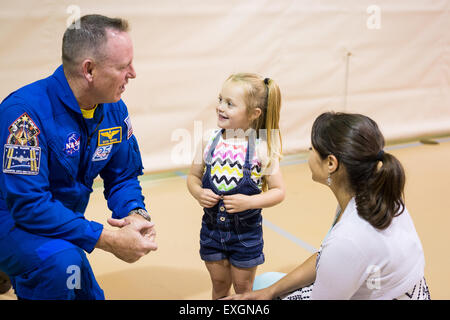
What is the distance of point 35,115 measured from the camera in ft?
6.12

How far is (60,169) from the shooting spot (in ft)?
6.49

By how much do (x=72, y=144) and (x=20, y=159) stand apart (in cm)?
23

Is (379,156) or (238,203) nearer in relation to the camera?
(379,156)

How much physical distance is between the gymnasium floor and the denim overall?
48cm

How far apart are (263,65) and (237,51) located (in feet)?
1.01

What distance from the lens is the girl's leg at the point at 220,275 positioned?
2363 millimetres

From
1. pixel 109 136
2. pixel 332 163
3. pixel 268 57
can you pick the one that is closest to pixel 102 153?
pixel 109 136

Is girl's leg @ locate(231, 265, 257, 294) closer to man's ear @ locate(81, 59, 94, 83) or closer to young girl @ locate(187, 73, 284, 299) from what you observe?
young girl @ locate(187, 73, 284, 299)

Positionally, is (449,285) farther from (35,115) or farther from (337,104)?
(337,104)

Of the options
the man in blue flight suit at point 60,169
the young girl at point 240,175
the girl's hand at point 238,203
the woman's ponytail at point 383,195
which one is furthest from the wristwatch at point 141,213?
the woman's ponytail at point 383,195

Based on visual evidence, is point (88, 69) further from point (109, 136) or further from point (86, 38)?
point (109, 136)

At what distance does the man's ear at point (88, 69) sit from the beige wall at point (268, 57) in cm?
207

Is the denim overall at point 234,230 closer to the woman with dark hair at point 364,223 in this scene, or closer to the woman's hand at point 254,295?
the woman's hand at point 254,295

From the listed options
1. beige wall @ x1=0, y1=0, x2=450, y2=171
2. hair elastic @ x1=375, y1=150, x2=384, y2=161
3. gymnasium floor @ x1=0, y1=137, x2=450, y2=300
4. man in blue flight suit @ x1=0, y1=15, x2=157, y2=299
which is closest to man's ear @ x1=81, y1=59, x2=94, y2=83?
man in blue flight suit @ x1=0, y1=15, x2=157, y2=299
